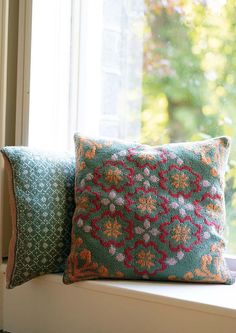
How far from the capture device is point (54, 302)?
166 cm

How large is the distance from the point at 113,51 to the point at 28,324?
100 centimetres

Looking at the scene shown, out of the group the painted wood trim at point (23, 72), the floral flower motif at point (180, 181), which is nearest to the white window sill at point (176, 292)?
the floral flower motif at point (180, 181)

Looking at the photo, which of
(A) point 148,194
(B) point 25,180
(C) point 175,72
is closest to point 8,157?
(B) point 25,180

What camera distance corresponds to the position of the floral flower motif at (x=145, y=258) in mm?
1537

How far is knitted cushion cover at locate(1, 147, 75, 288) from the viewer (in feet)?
5.23

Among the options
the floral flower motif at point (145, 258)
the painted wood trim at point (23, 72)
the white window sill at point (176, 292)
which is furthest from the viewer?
the painted wood trim at point (23, 72)

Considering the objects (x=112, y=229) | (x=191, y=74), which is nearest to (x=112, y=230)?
(x=112, y=229)

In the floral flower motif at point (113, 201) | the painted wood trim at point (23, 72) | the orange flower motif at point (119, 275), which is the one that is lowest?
the orange flower motif at point (119, 275)

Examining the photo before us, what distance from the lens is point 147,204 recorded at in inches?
62.2

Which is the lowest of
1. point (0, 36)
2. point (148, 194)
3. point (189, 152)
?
point (148, 194)

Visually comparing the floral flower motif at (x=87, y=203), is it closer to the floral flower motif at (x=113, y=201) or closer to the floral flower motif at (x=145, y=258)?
the floral flower motif at (x=113, y=201)

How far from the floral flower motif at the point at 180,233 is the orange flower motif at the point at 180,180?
0.31ft

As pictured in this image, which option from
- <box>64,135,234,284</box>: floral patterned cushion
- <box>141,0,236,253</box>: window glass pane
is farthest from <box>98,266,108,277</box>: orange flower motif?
<box>141,0,236,253</box>: window glass pane

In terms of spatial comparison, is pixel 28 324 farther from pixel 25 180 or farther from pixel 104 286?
pixel 25 180
